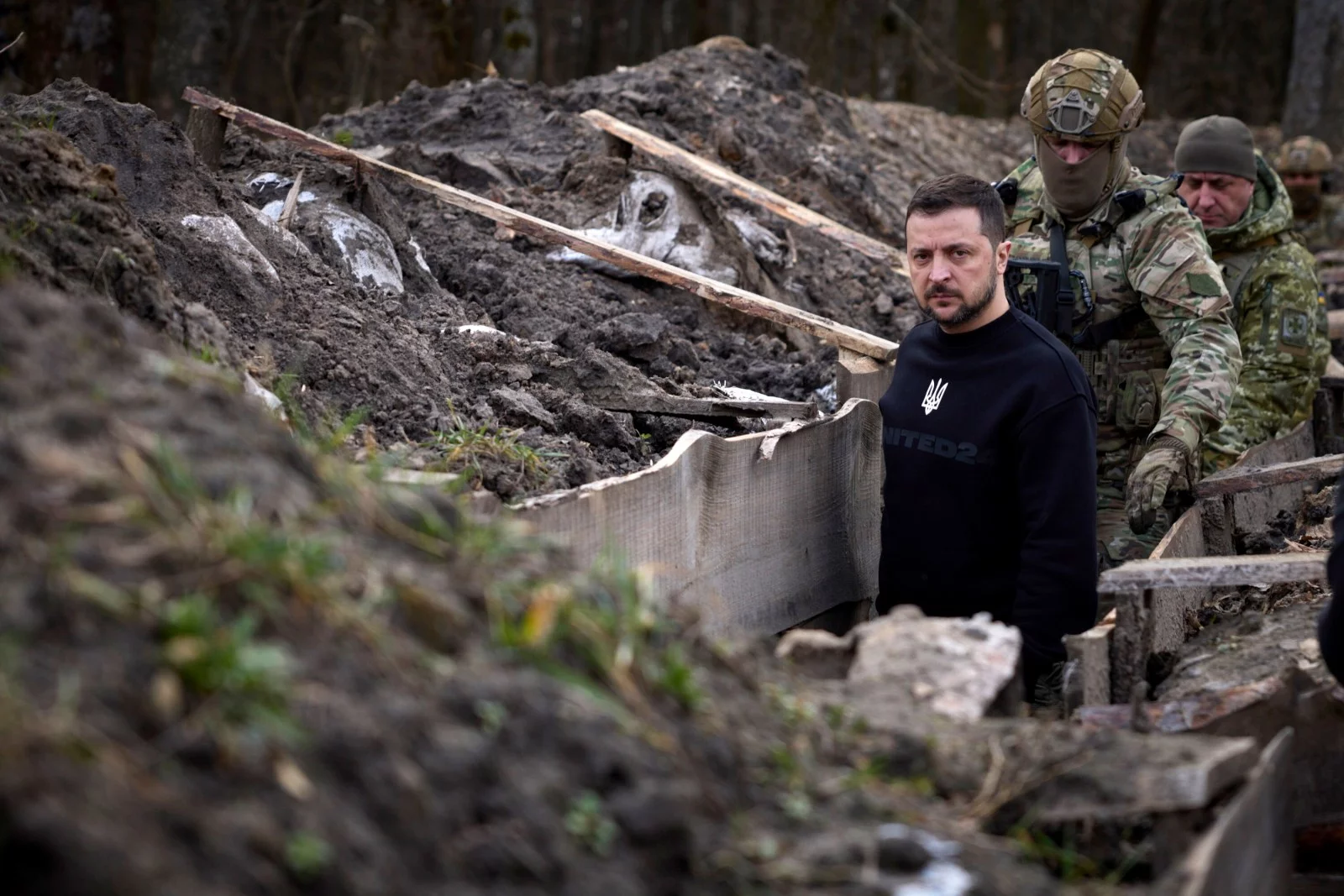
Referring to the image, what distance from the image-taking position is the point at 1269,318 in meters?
7.62

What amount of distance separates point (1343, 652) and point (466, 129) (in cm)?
748

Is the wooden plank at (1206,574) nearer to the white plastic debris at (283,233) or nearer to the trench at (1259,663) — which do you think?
the trench at (1259,663)

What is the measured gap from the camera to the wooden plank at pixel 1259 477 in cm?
577

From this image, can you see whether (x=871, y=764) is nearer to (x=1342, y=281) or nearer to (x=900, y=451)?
(x=900, y=451)

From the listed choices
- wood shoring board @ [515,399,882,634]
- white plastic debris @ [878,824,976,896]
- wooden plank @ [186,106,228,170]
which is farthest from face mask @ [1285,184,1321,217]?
white plastic debris @ [878,824,976,896]

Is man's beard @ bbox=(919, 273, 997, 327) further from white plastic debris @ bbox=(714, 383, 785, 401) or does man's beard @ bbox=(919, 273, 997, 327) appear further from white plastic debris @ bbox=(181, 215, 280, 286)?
white plastic debris @ bbox=(181, 215, 280, 286)

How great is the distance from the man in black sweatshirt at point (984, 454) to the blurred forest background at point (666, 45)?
9.07 meters

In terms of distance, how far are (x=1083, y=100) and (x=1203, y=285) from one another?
0.84 metres

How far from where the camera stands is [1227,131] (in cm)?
763

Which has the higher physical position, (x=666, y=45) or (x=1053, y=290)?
(x=666, y=45)

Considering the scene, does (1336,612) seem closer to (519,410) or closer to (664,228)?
(519,410)

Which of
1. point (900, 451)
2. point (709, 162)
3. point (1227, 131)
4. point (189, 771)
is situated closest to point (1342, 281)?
point (1227, 131)

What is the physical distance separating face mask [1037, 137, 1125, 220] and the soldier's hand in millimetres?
1076

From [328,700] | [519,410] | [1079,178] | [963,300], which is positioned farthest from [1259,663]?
[328,700]
